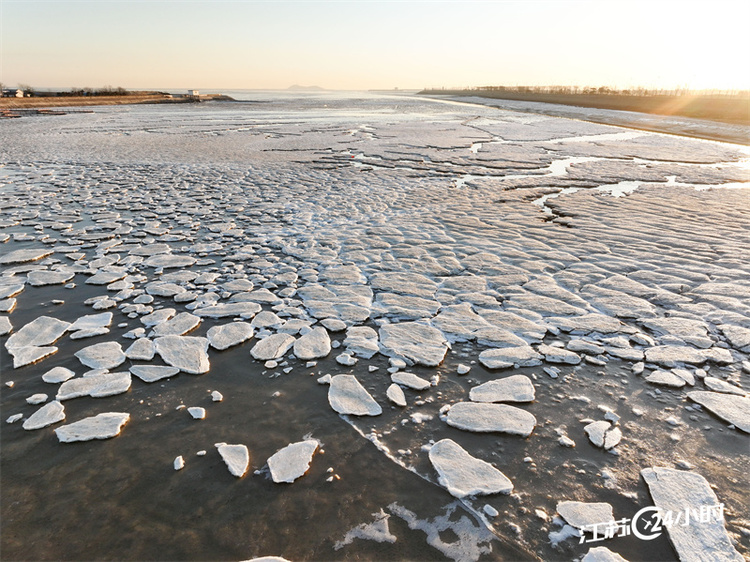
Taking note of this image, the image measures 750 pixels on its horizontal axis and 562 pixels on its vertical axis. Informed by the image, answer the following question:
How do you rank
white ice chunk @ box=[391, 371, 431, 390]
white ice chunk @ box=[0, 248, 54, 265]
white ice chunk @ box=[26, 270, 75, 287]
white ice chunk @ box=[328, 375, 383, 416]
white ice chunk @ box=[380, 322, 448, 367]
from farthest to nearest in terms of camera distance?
white ice chunk @ box=[0, 248, 54, 265]
white ice chunk @ box=[26, 270, 75, 287]
white ice chunk @ box=[380, 322, 448, 367]
white ice chunk @ box=[391, 371, 431, 390]
white ice chunk @ box=[328, 375, 383, 416]

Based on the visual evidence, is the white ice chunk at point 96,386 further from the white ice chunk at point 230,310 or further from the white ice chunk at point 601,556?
the white ice chunk at point 601,556

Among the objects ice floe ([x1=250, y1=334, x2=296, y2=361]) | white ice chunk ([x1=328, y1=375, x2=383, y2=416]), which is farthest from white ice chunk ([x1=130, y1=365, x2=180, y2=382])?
white ice chunk ([x1=328, y1=375, x2=383, y2=416])

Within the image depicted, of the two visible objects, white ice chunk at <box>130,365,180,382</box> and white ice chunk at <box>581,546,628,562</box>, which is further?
white ice chunk at <box>130,365,180,382</box>

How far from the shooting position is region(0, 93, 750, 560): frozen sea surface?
1.82 metres

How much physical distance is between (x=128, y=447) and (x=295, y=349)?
1207 millimetres

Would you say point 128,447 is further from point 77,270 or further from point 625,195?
point 625,195

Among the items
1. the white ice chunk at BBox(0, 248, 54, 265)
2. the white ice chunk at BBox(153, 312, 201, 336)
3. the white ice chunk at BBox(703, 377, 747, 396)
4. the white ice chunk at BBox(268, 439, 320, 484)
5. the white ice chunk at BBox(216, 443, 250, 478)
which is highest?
the white ice chunk at BBox(0, 248, 54, 265)

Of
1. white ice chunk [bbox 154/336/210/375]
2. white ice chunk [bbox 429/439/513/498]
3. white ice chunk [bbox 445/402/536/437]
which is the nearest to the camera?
white ice chunk [bbox 429/439/513/498]

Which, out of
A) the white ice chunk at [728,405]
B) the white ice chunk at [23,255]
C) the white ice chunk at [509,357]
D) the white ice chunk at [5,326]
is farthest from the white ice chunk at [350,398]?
the white ice chunk at [23,255]

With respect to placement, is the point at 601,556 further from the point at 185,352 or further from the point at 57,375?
the point at 57,375

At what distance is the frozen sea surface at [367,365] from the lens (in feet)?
5.97

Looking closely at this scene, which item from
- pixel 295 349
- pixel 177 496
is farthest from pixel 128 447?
pixel 295 349

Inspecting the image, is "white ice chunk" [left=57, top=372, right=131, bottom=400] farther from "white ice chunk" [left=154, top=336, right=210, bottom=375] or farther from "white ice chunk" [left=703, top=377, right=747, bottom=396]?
"white ice chunk" [left=703, top=377, right=747, bottom=396]

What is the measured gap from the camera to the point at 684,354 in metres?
3.00
